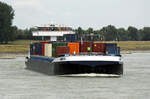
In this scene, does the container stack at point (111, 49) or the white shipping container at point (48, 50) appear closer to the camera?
the container stack at point (111, 49)

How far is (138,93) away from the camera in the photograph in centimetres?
4191

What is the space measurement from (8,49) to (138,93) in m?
125

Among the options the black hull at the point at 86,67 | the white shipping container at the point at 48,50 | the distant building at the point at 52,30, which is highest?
the distant building at the point at 52,30

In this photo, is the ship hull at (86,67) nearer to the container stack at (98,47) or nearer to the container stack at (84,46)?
the container stack at (84,46)

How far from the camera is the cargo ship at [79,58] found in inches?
2190

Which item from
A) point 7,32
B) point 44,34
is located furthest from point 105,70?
point 7,32

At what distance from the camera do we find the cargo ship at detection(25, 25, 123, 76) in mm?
55625

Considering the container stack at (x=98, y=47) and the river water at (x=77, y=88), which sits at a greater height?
→ the container stack at (x=98, y=47)

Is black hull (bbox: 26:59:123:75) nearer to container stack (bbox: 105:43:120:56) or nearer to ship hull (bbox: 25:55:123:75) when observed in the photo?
ship hull (bbox: 25:55:123:75)

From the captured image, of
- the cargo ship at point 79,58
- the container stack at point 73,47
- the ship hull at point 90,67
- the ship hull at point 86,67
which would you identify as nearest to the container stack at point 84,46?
the cargo ship at point 79,58

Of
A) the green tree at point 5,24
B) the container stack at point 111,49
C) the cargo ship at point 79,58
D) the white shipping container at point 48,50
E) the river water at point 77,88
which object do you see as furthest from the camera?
the green tree at point 5,24

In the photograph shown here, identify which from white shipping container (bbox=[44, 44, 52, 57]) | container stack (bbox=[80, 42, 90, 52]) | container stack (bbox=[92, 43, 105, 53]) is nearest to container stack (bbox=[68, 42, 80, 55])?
container stack (bbox=[80, 42, 90, 52])

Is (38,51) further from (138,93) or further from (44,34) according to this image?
(138,93)

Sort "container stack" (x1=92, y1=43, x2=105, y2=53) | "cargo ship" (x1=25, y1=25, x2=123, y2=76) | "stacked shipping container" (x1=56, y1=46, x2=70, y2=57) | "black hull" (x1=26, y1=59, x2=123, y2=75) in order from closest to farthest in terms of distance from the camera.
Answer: "black hull" (x1=26, y1=59, x2=123, y2=75), "cargo ship" (x1=25, y1=25, x2=123, y2=76), "stacked shipping container" (x1=56, y1=46, x2=70, y2=57), "container stack" (x1=92, y1=43, x2=105, y2=53)
